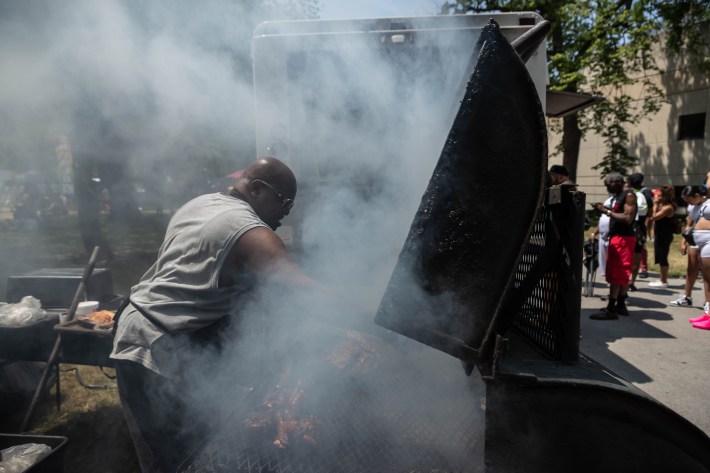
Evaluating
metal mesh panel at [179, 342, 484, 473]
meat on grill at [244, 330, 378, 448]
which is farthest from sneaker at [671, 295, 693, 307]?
meat on grill at [244, 330, 378, 448]

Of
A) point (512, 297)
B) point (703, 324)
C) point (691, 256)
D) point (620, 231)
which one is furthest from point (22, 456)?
point (691, 256)

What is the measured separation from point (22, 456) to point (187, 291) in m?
1.38

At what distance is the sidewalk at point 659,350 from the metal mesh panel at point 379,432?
2.35 m

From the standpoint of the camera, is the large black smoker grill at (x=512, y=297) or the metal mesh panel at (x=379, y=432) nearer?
the large black smoker grill at (x=512, y=297)

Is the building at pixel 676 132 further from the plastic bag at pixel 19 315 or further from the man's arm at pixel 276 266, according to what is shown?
the plastic bag at pixel 19 315

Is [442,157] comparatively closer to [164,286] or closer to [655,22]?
[164,286]

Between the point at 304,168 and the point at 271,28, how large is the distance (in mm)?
1118

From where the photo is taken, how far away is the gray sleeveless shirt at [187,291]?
65.9 inches

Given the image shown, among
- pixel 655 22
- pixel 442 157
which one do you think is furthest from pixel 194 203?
pixel 655 22

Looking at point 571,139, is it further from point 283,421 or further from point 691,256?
point 283,421

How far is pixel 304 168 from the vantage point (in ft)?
10.9

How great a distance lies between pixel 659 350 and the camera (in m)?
4.44

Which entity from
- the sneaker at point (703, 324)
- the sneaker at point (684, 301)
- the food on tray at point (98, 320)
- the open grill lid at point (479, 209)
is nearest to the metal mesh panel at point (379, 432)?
the open grill lid at point (479, 209)

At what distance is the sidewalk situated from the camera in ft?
11.4
